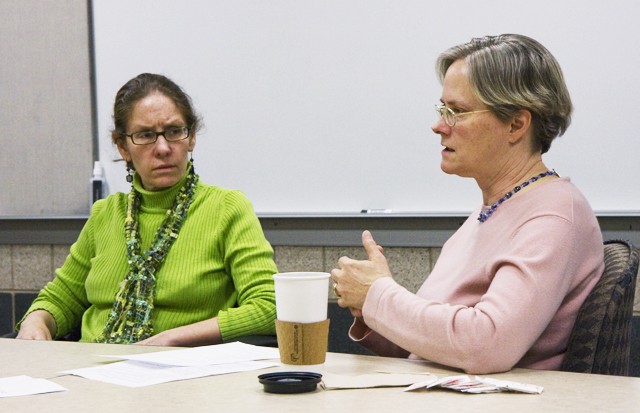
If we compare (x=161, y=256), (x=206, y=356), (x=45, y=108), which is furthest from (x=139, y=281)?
(x=45, y=108)

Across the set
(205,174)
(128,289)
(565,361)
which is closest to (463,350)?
(565,361)

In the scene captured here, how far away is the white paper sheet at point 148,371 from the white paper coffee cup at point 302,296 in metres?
0.14

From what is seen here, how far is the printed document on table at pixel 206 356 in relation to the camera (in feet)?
5.57

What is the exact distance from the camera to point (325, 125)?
319 centimetres

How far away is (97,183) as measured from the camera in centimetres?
357

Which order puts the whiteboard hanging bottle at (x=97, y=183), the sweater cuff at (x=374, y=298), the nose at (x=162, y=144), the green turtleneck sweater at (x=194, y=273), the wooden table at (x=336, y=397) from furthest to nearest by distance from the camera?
the whiteboard hanging bottle at (x=97, y=183) → the nose at (x=162, y=144) → the green turtleneck sweater at (x=194, y=273) → the sweater cuff at (x=374, y=298) → the wooden table at (x=336, y=397)

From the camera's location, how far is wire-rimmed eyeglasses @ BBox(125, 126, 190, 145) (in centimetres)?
259

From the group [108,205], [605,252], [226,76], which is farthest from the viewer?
[226,76]

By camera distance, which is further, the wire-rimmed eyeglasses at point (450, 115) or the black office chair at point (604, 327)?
the wire-rimmed eyeglasses at point (450, 115)

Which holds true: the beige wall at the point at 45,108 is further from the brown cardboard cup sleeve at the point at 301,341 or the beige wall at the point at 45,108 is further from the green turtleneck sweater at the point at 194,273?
the brown cardboard cup sleeve at the point at 301,341

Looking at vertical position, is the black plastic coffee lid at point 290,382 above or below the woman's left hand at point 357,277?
below

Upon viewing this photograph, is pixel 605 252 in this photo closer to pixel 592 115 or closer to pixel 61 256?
pixel 592 115

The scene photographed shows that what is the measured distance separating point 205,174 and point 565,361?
205cm

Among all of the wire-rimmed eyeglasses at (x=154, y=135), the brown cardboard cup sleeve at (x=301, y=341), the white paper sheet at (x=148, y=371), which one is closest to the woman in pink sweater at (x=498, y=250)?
the brown cardboard cup sleeve at (x=301, y=341)
